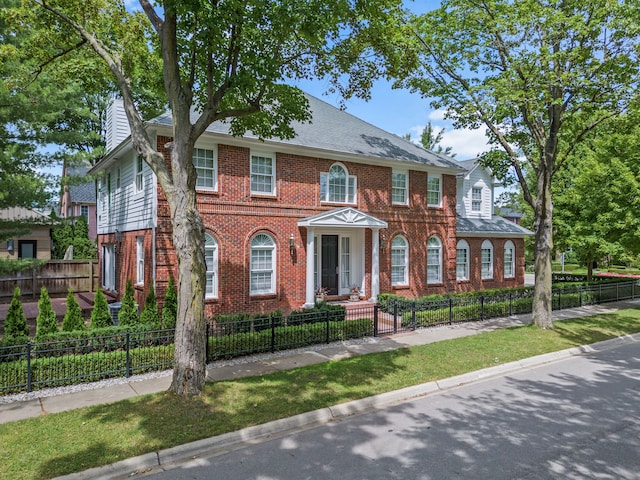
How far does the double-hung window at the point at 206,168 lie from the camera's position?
1377cm

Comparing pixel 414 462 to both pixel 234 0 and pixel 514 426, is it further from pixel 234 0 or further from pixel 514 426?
pixel 234 0

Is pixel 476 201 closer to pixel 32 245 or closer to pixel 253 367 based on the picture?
pixel 253 367

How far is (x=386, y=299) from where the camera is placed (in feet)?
53.8

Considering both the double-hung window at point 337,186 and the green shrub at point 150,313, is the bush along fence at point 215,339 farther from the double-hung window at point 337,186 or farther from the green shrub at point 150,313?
the double-hung window at point 337,186

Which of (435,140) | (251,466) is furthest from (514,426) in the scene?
(435,140)

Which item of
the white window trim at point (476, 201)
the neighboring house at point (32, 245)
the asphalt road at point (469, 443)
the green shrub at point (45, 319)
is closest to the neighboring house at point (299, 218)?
the white window trim at point (476, 201)

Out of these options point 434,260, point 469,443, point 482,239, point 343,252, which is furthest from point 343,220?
point 469,443

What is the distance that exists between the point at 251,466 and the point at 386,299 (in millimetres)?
11637

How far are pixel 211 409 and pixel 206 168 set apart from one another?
9.07 meters

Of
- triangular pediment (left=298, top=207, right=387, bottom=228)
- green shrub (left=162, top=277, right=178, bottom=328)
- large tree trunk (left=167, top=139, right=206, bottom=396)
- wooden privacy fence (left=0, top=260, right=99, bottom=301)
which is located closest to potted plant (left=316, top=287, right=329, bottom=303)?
triangular pediment (left=298, top=207, right=387, bottom=228)

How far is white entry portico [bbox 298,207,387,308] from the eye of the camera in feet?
52.1

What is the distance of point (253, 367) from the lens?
9289 millimetres

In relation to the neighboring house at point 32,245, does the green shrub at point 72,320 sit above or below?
below

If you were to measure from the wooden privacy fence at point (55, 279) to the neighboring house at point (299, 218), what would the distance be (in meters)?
0.91
